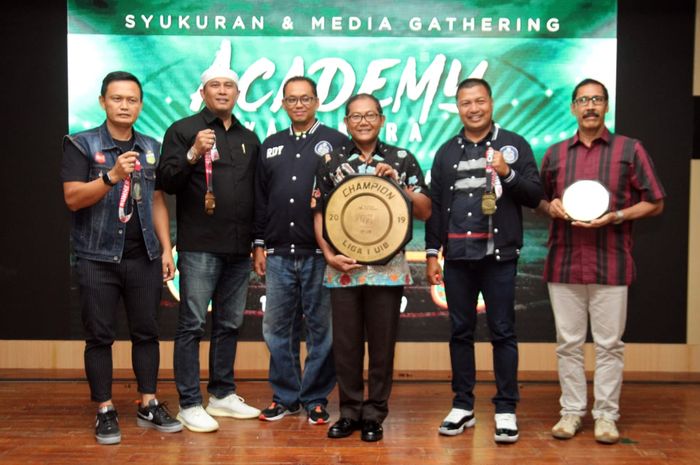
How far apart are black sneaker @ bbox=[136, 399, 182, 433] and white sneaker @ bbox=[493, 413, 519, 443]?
154 centimetres

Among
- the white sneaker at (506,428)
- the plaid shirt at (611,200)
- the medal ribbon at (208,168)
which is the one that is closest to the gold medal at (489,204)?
the plaid shirt at (611,200)

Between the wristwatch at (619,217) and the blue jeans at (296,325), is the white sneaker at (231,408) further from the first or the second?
the wristwatch at (619,217)

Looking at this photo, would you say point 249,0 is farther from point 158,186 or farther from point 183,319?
point 183,319

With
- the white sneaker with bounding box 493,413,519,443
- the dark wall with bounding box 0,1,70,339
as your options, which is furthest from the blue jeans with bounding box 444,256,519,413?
the dark wall with bounding box 0,1,70,339

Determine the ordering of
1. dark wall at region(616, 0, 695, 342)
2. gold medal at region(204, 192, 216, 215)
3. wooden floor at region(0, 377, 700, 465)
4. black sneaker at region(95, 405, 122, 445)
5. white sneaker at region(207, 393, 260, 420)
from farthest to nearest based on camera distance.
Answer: dark wall at region(616, 0, 695, 342)
white sneaker at region(207, 393, 260, 420)
gold medal at region(204, 192, 216, 215)
black sneaker at region(95, 405, 122, 445)
wooden floor at region(0, 377, 700, 465)

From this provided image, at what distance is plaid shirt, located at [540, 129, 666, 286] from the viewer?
3.48 metres

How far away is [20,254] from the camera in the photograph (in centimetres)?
493

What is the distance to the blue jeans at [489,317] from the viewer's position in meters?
3.48

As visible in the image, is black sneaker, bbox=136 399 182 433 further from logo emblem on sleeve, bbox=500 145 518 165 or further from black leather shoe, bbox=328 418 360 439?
logo emblem on sleeve, bbox=500 145 518 165

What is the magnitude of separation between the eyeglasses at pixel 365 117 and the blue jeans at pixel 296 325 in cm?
74

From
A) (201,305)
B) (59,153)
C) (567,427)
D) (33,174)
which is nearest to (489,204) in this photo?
(567,427)

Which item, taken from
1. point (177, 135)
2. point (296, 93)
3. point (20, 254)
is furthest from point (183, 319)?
point (20, 254)

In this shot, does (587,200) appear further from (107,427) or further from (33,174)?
(33,174)

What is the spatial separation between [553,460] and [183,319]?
1.88 m
